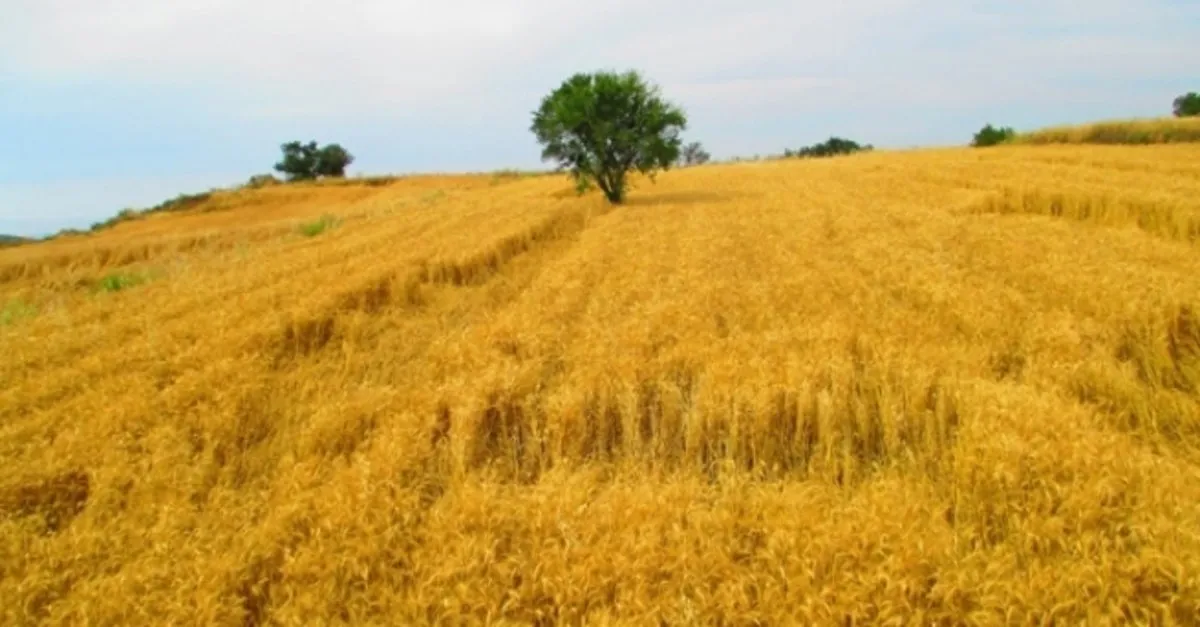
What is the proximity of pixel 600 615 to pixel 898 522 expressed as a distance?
183cm

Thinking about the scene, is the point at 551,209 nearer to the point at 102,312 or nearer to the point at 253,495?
the point at 102,312

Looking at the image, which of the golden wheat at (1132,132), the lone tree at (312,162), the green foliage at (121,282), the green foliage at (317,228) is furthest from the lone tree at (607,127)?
the lone tree at (312,162)

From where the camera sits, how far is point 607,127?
81.1 feet

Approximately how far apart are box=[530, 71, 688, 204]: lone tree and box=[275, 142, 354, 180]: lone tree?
4659 centimetres

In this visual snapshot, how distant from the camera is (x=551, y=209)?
886 inches

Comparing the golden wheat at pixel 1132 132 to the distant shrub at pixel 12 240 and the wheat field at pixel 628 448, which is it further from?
the distant shrub at pixel 12 240

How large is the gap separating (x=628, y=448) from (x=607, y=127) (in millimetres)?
20572

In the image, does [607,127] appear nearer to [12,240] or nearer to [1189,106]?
[12,240]

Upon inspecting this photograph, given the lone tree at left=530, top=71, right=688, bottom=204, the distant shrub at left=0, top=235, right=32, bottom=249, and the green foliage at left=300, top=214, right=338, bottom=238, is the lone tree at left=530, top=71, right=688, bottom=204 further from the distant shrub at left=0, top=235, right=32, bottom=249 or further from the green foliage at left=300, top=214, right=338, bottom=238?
the distant shrub at left=0, top=235, right=32, bottom=249

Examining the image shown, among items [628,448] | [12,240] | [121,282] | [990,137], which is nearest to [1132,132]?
[990,137]

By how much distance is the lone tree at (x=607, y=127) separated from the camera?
24.8 m

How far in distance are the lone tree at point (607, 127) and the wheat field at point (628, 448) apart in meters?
15.0

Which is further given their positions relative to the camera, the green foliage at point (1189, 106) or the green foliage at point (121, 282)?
the green foliage at point (1189, 106)

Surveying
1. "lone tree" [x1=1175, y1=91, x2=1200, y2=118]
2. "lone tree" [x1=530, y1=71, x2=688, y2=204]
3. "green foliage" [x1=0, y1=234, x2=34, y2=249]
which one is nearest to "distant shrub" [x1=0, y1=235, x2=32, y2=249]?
"green foliage" [x1=0, y1=234, x2=34, y2=249]
